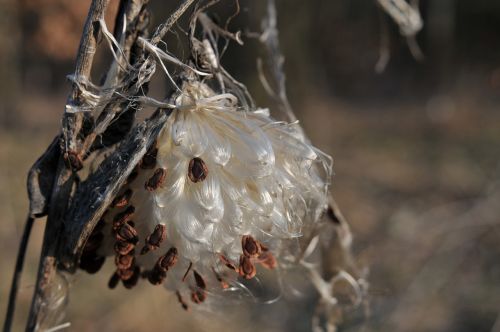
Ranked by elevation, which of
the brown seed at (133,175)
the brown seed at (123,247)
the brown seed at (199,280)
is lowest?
the brown seed at (199,280)

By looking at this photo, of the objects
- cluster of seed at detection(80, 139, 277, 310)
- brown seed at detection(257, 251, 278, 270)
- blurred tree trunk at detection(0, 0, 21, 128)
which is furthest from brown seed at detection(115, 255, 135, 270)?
blurred tree trunk at detection(0, 0, 21, 128)

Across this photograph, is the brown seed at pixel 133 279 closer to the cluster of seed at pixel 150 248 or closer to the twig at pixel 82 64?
the cluster of seed at pixel 150 248

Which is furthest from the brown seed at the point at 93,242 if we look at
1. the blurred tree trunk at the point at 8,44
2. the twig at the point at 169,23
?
the blurred tree trunk at the point at 8,44

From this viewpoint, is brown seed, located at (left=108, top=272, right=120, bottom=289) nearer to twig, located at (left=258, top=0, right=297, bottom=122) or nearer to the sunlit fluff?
the sunlit fluff

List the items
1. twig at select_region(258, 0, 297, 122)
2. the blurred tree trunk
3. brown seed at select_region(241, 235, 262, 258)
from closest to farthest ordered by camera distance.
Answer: brown seed at select_region(241, 235, 262, 258), twig at select_region(258, 0, 297, 122), the blurred tree trunk

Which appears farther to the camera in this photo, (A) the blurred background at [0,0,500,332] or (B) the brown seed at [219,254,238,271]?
(A) the blurred background at [0,0,500,332]

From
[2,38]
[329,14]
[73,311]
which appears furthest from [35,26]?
[329,14]
